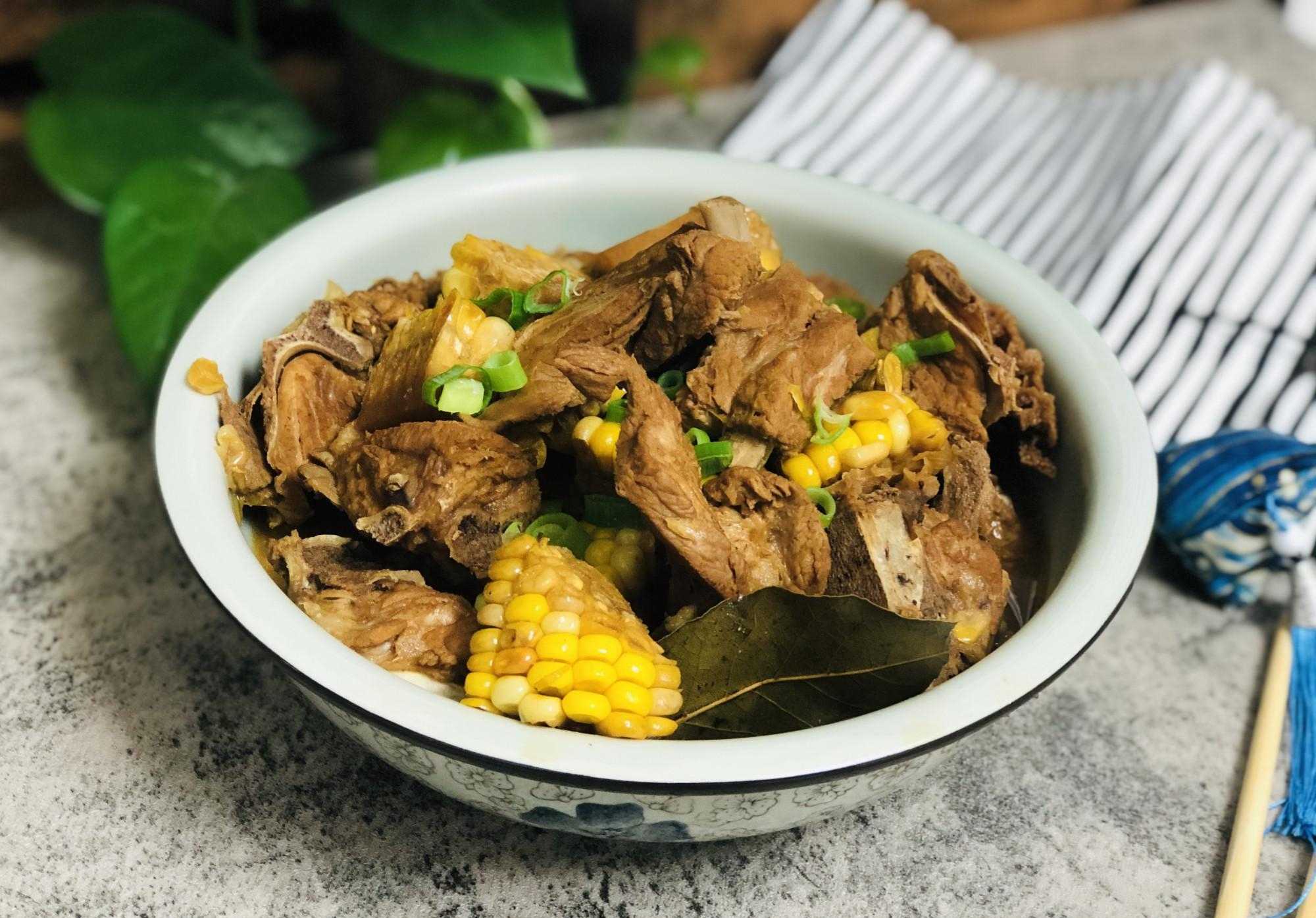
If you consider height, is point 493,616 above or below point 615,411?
below

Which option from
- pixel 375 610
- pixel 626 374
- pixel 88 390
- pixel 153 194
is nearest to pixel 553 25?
pixel 153 194

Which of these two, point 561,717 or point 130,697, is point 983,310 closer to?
point 561,717

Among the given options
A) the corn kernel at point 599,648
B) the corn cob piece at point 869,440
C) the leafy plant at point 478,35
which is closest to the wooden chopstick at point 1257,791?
the corn cob piece at point 869,440

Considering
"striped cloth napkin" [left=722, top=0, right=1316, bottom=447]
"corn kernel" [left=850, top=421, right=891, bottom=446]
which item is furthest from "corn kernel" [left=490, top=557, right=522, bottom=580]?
"striped cloth napkin" [left=722, top=0, right=1316, bottom=447]

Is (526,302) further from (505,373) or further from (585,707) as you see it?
(585,707)

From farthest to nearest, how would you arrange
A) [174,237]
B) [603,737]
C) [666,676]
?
[174,237] → [666,676] → [603,737]

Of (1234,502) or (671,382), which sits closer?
(671,382)

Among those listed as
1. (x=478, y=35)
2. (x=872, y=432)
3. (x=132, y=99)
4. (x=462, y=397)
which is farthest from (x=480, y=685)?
(x=132, y=99)
